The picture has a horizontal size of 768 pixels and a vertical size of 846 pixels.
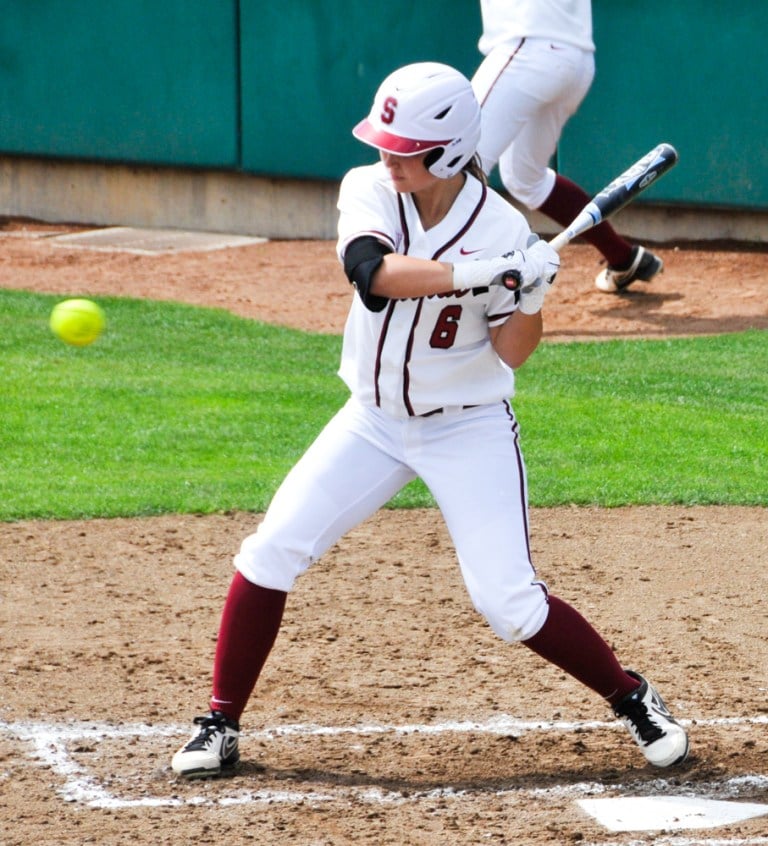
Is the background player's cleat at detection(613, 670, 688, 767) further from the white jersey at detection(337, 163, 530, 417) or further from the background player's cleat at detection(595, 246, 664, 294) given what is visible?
the background player's cleat at detection(595, 246, 664, 294)

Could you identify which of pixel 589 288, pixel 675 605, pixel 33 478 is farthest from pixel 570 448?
pixel 589 288

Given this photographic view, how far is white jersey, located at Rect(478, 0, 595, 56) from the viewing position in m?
8.54

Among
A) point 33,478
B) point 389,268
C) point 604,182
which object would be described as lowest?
point 33,478

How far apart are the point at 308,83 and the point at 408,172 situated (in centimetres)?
831

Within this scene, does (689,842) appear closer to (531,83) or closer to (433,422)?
(433,422)

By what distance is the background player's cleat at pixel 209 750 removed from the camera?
3783mm

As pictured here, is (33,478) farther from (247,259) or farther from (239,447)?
(247,259)

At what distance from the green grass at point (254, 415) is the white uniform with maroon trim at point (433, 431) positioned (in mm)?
2527

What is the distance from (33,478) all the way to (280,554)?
3.21m

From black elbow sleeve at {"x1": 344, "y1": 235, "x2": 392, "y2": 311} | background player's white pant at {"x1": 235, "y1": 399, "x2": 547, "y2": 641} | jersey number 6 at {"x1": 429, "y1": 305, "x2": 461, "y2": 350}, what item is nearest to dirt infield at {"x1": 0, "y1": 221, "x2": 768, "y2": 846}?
background player's white pant at {"x1": 235, "y1": 399, "x2": 547, "y2": 641}

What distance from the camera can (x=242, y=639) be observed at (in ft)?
12.7

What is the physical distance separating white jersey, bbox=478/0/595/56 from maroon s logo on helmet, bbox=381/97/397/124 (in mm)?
5164

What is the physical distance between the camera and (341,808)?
143 inches

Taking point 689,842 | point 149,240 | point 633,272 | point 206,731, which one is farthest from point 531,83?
point 689,842
